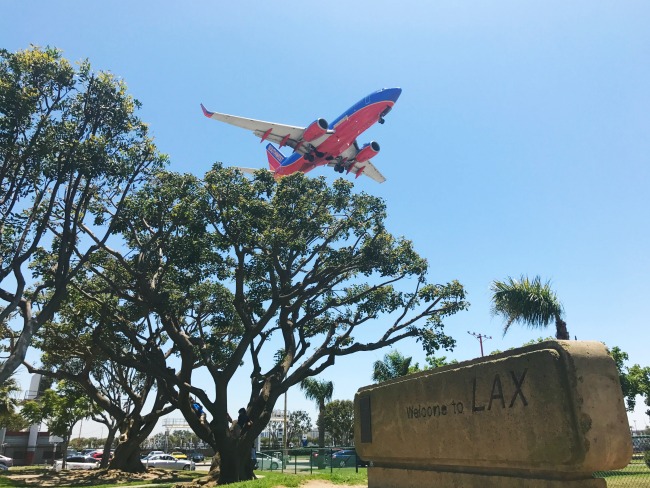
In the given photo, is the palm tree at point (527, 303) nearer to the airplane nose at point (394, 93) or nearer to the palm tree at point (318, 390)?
the airplane nose at point (394, 93)

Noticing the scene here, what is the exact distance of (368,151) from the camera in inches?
1463

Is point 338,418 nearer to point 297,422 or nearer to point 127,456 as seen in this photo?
point 297,422

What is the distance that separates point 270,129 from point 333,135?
565 centimetres

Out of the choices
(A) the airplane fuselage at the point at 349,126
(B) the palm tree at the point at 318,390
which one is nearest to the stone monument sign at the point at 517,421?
(A) the airplane fuselage at the point at 349,126

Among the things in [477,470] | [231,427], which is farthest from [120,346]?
[477,470]

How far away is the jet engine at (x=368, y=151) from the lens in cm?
3709

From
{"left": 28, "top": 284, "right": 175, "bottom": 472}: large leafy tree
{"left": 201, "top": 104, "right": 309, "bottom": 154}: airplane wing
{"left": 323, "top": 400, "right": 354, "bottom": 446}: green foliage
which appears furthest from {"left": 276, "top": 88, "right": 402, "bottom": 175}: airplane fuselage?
{"left": 323, "top": 400, "right": 354, "bottom": 446}: green foliage

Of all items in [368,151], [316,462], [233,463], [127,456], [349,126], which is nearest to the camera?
[233,463]

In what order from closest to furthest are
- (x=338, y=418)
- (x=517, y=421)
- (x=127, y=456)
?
1. (x=517, y=421)
2. (x=127, y=456)
3. (x=338, y=418)

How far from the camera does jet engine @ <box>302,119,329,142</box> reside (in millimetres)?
33812

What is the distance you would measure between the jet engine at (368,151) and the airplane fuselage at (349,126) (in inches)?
56.7

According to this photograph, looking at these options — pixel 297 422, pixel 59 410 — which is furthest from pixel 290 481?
pixel 297 422

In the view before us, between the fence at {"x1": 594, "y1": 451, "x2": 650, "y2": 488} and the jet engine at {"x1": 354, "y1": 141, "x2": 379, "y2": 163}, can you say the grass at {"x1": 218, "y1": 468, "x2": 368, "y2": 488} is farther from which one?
the jet engine at {"x1": 354, "y1": 141, "x2": 379, "y2": 163}

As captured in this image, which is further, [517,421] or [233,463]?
[233,463]
